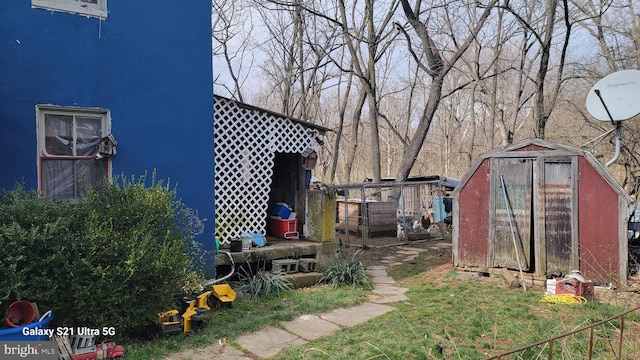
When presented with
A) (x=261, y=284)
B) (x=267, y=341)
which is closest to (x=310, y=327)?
(x=267, y=341)

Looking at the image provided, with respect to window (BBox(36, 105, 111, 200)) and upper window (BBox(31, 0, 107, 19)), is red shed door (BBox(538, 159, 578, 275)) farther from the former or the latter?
upper window (BBox(31, 0, 107, 19))

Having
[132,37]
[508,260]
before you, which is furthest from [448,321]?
[132,37]

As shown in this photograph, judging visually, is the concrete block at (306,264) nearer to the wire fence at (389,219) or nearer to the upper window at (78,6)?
the wire fence at (389,219)

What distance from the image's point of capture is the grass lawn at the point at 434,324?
436 centimetres

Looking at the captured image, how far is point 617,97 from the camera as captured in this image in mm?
7539

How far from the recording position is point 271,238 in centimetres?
841

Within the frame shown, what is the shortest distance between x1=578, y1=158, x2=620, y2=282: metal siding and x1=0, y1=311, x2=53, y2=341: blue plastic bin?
24.6ft

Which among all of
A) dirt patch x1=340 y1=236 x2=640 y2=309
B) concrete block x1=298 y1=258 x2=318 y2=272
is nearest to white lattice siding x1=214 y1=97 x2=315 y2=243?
concrete block x1=298 y1=258 x2=318 y2=272

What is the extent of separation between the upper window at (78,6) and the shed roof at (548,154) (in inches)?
261

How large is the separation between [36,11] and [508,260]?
810cm

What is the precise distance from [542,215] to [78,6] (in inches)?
304

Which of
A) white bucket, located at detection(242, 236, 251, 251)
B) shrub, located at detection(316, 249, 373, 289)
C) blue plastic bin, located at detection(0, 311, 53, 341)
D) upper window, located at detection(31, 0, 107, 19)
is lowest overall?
shrub, located at detection(316, 249, 373, 289)

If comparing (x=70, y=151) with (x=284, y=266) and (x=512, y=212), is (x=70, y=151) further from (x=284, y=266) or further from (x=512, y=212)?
(x=512, y=212)

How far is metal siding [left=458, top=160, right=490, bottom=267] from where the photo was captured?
27.0ft
